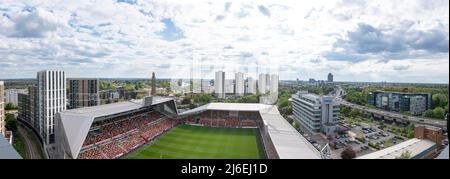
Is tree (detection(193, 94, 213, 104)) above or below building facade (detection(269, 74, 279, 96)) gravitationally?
below

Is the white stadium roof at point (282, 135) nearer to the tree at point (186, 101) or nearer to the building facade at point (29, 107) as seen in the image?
the tree at point (186, 101)

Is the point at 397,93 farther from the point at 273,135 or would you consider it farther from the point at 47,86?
the point at 47,86

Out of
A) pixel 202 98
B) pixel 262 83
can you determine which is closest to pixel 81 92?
pixel 202 98

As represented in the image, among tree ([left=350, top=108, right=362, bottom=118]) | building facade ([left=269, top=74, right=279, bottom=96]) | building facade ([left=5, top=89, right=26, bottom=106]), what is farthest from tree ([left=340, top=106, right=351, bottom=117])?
building facade ([left=5, top=89, right=26, bottom=106])

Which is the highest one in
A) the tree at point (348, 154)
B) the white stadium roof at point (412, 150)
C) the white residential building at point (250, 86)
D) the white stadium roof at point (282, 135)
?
the white residential building at point (250, 86)

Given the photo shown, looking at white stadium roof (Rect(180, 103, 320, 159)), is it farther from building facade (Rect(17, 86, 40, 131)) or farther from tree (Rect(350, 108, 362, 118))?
building facade (Rect(17, 86, 40, 131))

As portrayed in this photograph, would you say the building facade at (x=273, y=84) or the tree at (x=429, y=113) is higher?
the building facade at (x=273, y=84)

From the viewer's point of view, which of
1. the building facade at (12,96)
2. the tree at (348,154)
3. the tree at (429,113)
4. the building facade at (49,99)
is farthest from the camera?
the building facade at (12,96)

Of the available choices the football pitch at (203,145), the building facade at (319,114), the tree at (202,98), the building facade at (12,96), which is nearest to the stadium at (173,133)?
the football pitch at (203,145)
